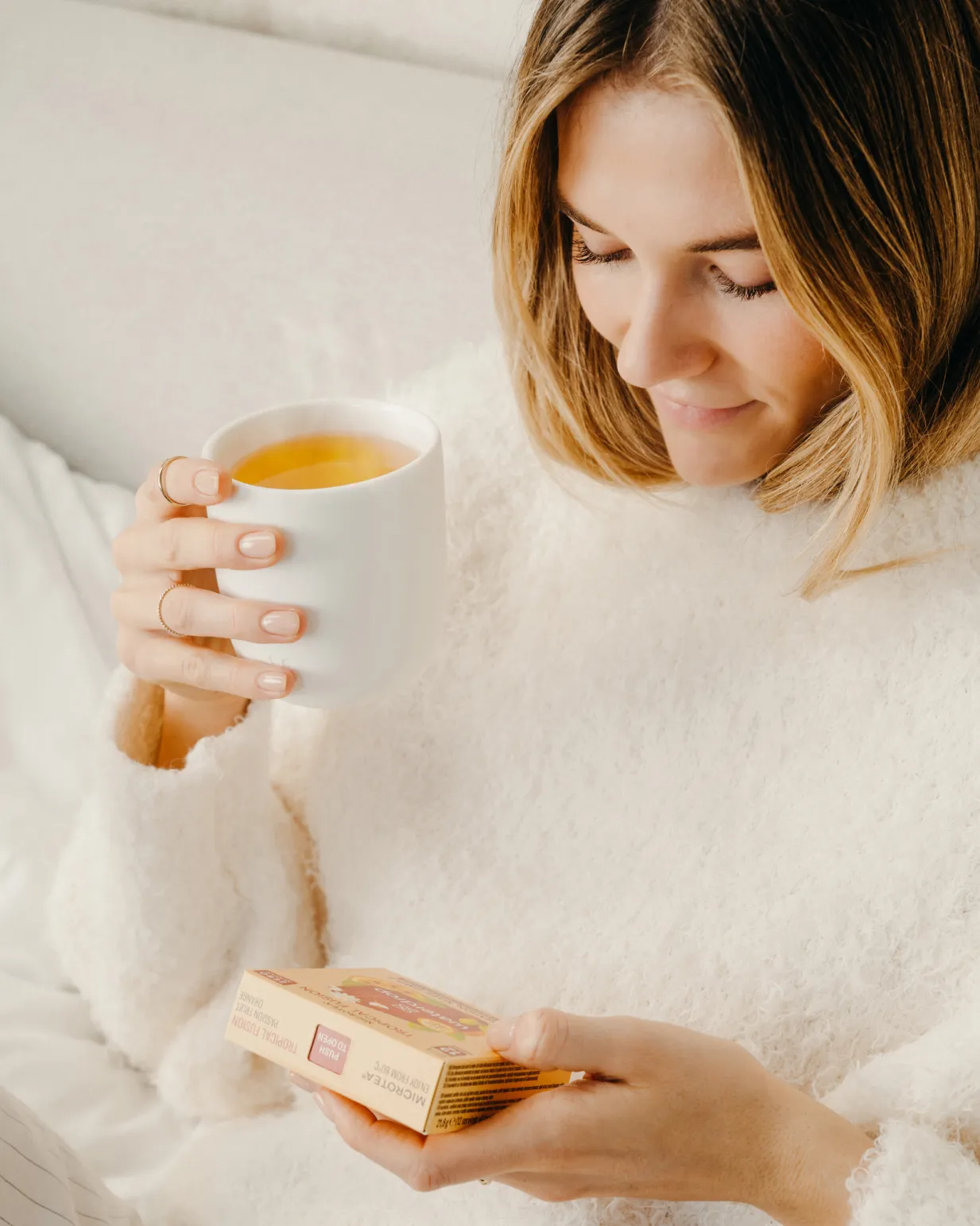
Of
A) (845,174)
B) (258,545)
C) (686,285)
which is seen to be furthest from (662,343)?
(258,545)

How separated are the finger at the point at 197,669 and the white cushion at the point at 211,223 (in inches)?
17.4

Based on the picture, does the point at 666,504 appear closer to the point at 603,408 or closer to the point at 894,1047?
the point at 603,408

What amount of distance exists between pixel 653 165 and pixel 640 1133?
0.53 meters

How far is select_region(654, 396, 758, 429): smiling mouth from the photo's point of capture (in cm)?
75

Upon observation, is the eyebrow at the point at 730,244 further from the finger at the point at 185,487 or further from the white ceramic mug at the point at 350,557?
the finger at the point at 185,487

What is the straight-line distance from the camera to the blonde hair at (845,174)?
1.90 ft

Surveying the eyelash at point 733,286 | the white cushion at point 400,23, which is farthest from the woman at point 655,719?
the white cushion at point 400,23

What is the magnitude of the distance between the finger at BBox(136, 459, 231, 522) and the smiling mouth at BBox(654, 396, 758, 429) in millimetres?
302

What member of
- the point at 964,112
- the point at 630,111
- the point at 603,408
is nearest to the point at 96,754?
the point at 603,408

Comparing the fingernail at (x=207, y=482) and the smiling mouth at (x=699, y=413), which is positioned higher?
the smiling mouth at (x=699, y=413)

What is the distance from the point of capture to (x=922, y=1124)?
0.68 meters

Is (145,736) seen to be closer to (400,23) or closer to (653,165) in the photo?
(653,165)

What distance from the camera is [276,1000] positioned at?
23.1 inches

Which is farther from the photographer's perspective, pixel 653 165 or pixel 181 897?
pixel 181 897
